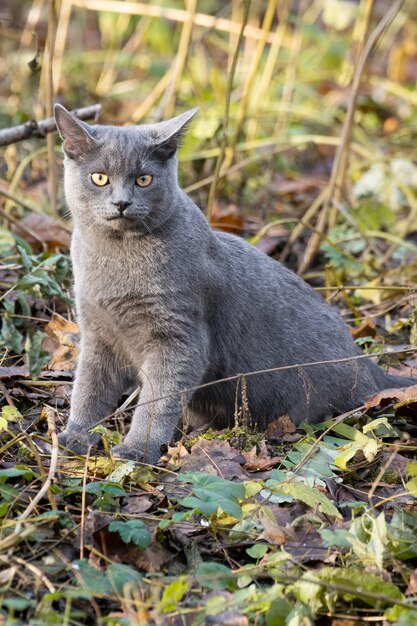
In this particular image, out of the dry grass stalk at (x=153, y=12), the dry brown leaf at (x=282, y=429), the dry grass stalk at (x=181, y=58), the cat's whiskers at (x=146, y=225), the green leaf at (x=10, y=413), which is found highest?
the dry grass stalk at (x=153, y=12)

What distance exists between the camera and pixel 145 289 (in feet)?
10.5

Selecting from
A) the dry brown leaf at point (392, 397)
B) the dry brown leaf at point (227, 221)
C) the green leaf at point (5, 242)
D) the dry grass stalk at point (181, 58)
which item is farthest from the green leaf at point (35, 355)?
the dry grass stalk at point (181, 58)

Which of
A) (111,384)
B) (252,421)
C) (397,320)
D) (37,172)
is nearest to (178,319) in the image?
(111,384)

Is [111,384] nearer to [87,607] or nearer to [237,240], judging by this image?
[237,240]

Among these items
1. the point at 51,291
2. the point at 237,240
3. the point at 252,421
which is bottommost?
the point at 252,421

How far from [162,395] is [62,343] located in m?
0.94

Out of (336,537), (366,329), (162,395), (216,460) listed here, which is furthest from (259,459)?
(366,329)

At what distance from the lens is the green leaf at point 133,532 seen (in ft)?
7.82

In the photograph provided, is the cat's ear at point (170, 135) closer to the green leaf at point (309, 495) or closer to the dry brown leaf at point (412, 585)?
the green leaf at point (309, 495)

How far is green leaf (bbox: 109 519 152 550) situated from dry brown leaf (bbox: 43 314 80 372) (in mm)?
1544

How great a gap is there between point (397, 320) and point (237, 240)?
4.03 feet

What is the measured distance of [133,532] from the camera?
240 cm

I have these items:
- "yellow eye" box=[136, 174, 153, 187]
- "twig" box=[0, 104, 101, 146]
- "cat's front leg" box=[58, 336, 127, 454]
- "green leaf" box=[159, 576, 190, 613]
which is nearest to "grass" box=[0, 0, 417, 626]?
"green leaf" box=[159, 576, 190, 613]

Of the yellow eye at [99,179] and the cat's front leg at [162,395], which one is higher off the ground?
the yellow eye at [99,179]
